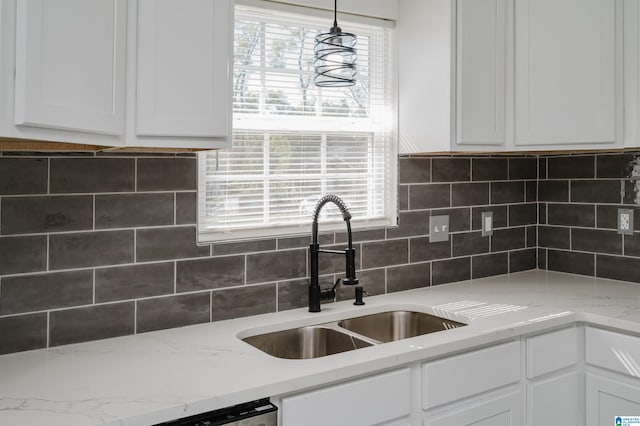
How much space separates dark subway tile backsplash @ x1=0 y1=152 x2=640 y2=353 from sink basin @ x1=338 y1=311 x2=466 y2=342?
6.5 inches

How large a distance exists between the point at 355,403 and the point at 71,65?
1122 mm

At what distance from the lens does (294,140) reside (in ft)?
7.30

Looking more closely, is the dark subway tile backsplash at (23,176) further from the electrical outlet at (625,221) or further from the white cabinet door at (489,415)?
the electrical outlet at (625,221)

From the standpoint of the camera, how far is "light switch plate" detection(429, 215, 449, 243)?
2.55 m

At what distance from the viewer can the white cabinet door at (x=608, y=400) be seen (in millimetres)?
1935

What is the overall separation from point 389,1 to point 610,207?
1419 mm

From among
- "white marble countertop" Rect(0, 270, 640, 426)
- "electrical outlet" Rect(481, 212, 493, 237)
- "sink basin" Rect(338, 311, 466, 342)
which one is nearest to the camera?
"white marble countertop" Rect(0, 270, 640, 426)

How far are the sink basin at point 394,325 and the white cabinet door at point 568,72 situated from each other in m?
0.87

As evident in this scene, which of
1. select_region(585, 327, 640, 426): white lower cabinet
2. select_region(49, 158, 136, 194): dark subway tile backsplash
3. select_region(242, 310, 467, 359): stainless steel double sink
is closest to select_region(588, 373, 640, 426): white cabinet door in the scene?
select_region(585, 327, 640, 426): white lower cabinet

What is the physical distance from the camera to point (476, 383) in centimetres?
183

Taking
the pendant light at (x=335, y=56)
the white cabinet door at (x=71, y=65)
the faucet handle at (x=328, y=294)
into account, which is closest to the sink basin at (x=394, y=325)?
the faucet handle at (x=328, y=294)

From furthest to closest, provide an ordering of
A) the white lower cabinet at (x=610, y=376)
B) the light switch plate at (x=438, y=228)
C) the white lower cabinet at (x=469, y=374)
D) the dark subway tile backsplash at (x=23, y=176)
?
the light switch plate at (x=438, y=228) → the white lower cabinet at (x=610, y=376) → the white lower cabinet at (x=469, y=374) → the dark subway tile backsplash at (x=23, y=176)

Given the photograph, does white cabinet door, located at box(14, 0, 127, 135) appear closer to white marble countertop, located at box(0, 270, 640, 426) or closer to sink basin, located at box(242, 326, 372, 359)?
white marble countertop, located at box(0, 270, 640, 426)

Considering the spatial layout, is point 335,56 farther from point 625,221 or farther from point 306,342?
point 625,221
